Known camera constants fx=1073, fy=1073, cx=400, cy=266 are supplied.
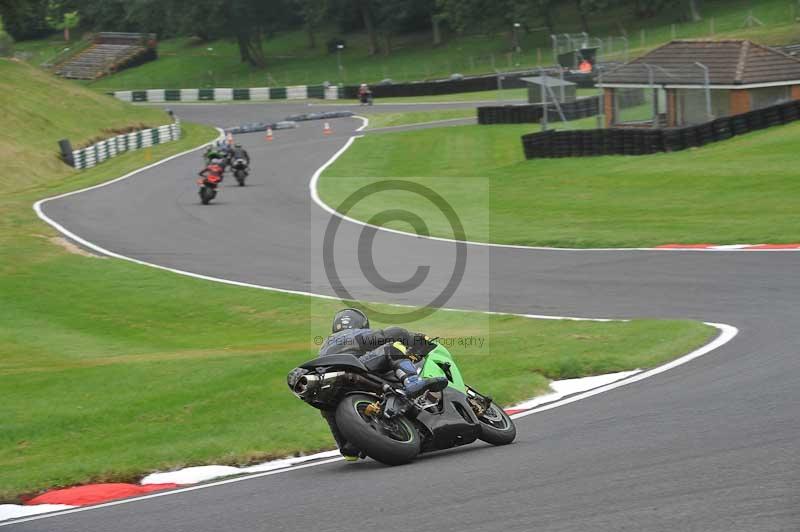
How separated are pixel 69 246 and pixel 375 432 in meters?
21.0

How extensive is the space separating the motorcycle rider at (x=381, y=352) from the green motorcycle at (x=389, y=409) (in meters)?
0.09

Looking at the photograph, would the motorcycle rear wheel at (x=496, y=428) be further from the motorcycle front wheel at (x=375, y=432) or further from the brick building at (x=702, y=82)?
the brick building at (x=702, y=82)

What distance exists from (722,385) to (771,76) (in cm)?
3034

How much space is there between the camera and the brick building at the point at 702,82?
124ft

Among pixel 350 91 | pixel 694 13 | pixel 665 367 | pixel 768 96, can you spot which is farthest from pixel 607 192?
pixel 694 13

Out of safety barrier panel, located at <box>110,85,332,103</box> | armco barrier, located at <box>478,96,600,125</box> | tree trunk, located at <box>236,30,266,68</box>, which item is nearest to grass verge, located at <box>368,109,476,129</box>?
armco barrier, located at <box>478,96,600,125</box>

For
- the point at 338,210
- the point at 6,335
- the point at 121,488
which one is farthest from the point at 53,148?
the point at 121,488

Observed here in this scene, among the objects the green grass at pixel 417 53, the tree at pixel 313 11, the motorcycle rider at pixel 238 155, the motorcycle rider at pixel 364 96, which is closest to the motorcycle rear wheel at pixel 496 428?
the motorcycle rider at pixel 238 155

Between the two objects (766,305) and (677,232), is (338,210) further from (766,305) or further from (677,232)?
(766,305)

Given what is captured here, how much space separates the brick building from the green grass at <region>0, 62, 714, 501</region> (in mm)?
21693

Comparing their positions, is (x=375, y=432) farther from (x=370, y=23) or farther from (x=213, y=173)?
(x=370, y=23)

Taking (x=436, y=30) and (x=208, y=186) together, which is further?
(x=436, y=30)

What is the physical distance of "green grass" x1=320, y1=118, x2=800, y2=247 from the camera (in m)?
25.1

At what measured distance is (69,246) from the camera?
2772 centimetres
